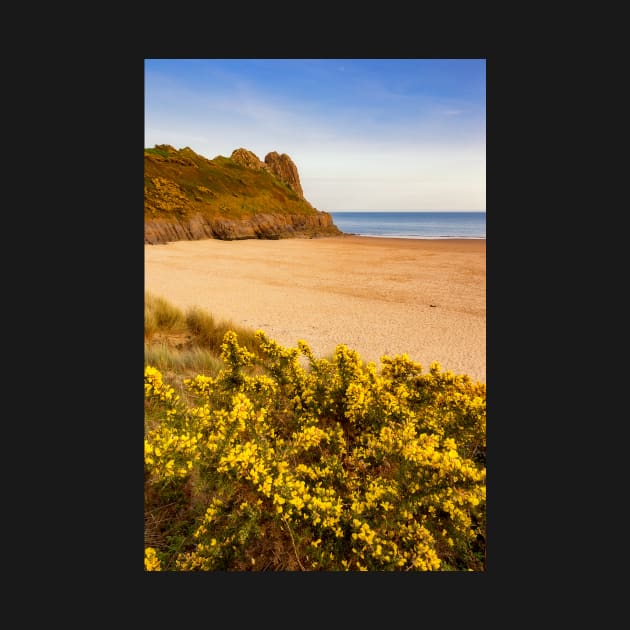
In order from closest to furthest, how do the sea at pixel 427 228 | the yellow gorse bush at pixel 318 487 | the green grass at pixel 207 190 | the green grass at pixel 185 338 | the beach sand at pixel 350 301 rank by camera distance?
the yellow gorse bush at pixel 318 487, the green grass at pixel 185 338, the beach sand at pixel 350 301, the green grass at pixel 207 190, the sea at pixel 427 228

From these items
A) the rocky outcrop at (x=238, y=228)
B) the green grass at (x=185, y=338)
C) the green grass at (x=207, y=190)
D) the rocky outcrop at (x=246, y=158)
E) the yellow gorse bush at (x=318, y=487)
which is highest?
the rocky outcrop at (x=246, y=158)

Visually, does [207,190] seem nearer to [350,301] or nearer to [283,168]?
[350,301]

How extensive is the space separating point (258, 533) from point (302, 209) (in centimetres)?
4107

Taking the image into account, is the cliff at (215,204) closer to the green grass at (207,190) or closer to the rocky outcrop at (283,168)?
the green grass at (207,190)

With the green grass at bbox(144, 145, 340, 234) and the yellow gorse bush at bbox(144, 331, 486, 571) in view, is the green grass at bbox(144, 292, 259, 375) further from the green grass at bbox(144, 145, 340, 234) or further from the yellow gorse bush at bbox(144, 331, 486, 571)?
the green grass at bbox(144, 145, 340, 234)

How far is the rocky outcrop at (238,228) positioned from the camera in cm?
2465

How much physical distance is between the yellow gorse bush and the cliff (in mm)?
21706

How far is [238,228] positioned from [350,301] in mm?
23323

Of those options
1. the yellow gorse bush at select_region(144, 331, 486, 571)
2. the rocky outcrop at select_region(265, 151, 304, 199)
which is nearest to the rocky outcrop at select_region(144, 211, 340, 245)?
the yellow gorse bush at select_region(144, 331, 486, 571)

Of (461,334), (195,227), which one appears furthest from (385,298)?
(195,227)

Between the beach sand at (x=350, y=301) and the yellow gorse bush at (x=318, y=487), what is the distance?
298 cm

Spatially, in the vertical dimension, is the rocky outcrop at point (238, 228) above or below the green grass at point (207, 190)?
below

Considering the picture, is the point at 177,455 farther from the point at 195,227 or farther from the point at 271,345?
the point at 195,227

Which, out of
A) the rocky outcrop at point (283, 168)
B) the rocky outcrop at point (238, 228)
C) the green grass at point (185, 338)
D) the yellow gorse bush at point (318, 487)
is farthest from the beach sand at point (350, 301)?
the rocky outcrop at point (283, 168)
